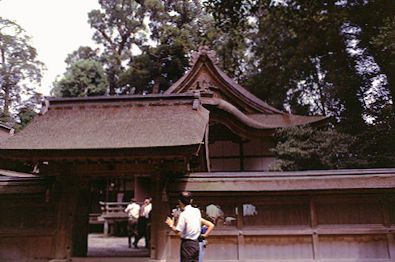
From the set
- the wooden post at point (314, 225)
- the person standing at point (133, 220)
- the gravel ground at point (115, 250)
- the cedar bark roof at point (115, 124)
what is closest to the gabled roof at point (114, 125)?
the cedar bark roof at point (115, 124)

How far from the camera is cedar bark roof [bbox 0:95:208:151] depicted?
31.8 ft

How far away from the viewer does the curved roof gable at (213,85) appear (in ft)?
58.7

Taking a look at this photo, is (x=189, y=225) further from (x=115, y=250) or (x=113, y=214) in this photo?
(x=113, y=214)

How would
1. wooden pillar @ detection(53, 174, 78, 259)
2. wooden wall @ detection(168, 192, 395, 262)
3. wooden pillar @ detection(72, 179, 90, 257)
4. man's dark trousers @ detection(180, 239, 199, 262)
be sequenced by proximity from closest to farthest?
man's dark trousers @ detection(180, 239, 199, 262)
wooden wall @ detection(168, 192, 395, 262)
wooden pillar @ detection(53, 174, 78, 259)
wooden pillar @ detection(72, 179, 90, 257)

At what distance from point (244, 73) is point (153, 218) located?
2413 centimetres

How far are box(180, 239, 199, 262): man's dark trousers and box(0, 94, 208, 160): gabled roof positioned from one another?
119 inches

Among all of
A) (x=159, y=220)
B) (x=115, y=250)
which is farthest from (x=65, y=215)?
(x=115, y=250)

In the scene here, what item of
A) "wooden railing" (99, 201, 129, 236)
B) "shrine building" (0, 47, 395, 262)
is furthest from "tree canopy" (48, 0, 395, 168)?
"wooden railing" (99, 201, 129, 236)

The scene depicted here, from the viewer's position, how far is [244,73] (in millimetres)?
32344

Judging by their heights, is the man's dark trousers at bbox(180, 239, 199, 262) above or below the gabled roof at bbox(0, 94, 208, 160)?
below

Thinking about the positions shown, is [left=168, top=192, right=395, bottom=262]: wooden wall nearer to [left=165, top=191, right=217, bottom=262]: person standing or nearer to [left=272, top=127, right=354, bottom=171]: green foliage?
[left=165, top=191, right=217, bottom=262]: person standing

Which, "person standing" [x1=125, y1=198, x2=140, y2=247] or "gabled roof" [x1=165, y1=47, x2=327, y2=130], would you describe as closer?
"person standing" [x1=125, y1=198, x2=140, y2=247]

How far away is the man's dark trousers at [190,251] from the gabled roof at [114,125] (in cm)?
303

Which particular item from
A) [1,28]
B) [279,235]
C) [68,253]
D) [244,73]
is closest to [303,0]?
[279,235]
